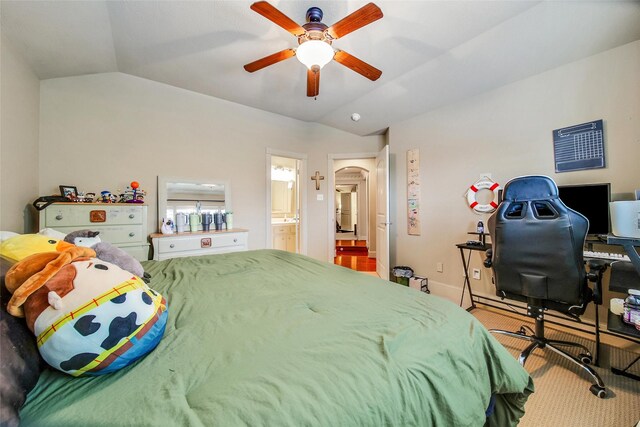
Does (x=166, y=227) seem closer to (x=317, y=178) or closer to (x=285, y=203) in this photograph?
(x=317, y=178)

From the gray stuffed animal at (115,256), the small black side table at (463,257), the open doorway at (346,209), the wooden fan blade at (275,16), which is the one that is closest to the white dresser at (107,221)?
the gray stuffed animal at (115,256)

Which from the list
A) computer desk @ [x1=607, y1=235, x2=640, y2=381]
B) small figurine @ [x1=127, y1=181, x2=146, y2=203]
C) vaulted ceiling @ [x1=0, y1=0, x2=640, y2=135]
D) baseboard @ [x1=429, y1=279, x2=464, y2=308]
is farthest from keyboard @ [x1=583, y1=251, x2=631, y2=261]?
small figurine @ [x1=127, y1=181, x2=146, y2=203]

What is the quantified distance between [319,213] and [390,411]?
11.8 feet

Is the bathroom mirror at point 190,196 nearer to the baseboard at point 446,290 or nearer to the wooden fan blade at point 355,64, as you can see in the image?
the wooden fan blade at point 355,64

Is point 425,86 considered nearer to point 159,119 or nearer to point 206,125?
point 206,125

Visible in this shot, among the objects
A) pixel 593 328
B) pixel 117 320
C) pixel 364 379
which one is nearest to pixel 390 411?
pixel 364 379

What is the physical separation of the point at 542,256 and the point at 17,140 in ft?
12.4

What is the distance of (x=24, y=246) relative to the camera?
832 mm

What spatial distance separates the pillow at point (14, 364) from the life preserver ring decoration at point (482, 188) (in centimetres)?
326

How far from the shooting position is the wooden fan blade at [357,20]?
141 cm

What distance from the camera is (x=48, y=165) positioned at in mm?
2293

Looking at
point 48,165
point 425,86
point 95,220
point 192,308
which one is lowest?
point 192,308

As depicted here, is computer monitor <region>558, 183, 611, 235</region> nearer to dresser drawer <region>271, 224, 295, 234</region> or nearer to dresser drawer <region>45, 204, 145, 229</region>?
dresser drawer <region>271, 224, 295, 234</region>

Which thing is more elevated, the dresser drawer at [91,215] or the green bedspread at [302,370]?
the dresser drawer at [91,215]
